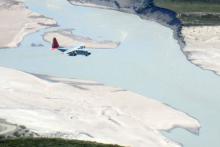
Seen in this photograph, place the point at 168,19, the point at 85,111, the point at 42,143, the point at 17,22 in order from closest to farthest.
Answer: the point at 42,143 → the point at 85,111 → the point at 17,22 → the point at 168,19

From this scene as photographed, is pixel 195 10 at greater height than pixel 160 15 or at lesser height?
greater

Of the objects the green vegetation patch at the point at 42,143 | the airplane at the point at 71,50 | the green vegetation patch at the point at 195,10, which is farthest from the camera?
the green vegetation patch at the point at 195,10

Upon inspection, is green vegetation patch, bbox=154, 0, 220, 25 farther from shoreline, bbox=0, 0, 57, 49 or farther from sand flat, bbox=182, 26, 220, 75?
shoreline, bbox=0, 0, 57, 49

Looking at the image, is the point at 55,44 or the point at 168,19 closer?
the point at 55,44

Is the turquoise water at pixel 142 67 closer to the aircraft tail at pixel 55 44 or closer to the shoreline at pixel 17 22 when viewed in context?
the aircraft tail at pixel 55 44

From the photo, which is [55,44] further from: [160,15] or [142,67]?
[160,15]

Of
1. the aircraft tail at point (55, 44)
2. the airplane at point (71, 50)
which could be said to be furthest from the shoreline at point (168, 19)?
the aircraft tail at point (55, 44)

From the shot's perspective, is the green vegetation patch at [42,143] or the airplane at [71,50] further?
the airplane at [71,50]

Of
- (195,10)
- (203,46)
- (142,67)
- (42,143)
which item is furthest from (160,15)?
(42,143)
